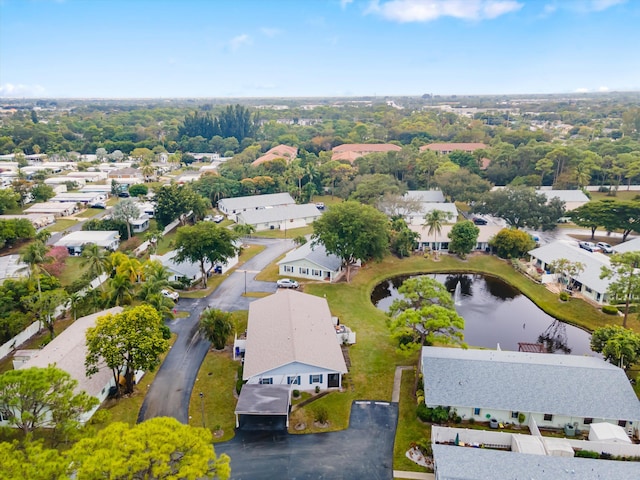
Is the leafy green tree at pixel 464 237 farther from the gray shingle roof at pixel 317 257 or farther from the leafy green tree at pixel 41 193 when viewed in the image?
the leafy green tree at pixel 41 193

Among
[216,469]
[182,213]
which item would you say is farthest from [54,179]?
[216,469]

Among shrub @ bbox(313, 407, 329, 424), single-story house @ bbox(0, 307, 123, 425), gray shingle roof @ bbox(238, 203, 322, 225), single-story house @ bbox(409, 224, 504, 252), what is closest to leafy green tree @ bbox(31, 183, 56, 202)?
gray shingle roof @ bbox(238, 203, 322, 225)

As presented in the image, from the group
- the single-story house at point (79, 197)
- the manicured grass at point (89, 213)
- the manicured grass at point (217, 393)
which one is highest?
the single-story house at point (79, 197)

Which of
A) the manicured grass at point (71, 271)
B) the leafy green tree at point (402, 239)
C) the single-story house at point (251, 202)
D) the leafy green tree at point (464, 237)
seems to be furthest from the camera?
the single-story house at point (251, 202)

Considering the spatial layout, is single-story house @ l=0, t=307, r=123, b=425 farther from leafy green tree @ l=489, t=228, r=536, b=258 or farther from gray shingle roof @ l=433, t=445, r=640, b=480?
leafy green tree @ l=489, t=228, r=536, b=258

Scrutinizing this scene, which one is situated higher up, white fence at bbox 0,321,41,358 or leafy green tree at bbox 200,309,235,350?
leafy green tree at bbox 200,309,235,350

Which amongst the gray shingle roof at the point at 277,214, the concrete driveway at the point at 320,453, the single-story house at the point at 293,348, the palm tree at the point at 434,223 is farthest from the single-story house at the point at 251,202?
the concrete driveway at the point at 320,453

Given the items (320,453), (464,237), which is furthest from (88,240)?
(464,237)
